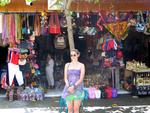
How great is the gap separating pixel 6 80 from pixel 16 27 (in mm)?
1641

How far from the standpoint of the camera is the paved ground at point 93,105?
1139cm

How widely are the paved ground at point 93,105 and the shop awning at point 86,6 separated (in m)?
2.63

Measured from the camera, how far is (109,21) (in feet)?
43.2

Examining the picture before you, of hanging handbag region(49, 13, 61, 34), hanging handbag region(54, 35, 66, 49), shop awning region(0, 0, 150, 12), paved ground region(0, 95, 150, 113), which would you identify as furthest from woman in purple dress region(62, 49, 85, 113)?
hanging handbag region(54, 35, 66, 49)

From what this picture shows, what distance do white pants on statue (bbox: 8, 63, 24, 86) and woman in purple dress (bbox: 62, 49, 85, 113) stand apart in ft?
13.3

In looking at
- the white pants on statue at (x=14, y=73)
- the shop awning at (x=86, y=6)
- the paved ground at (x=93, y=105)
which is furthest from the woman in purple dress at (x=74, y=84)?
the white pants on statue at (x=14, y=73)

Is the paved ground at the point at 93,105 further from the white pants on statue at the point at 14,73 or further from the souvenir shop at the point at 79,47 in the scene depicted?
the white pants on statue at the point at 14,73

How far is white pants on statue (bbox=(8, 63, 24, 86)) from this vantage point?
42.8ft

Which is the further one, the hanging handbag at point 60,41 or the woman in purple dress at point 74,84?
the hanging handbag at point 60,41

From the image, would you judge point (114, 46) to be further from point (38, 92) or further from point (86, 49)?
point (38, 92)

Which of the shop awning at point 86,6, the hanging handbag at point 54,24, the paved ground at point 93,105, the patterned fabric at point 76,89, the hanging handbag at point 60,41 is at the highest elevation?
the shop awning at point 86,6

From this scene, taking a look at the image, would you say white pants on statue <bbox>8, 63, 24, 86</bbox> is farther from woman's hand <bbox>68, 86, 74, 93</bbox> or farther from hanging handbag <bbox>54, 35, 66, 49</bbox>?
woman's hand <bbox>68, 86, 74, 93</bbox>

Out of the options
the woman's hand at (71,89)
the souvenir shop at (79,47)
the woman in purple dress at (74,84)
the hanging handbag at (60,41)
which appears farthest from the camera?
the hanging handbag at (60,41)

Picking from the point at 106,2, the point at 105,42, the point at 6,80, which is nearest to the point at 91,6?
the point at 106,2
